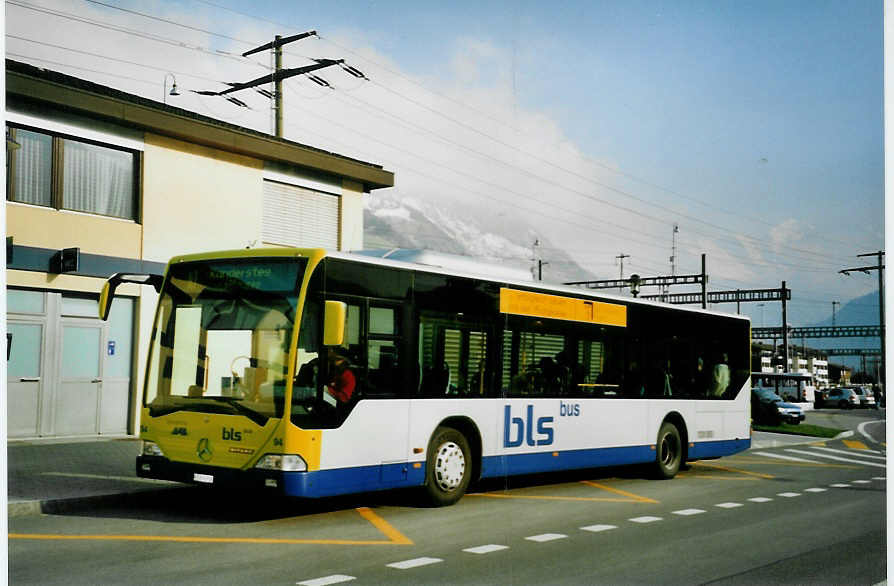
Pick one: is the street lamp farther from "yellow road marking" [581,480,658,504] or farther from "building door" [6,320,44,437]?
"yellow road marking" [581,480,658,504]

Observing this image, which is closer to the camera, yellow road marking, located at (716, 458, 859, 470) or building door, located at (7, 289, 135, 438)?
building door, located at (7, 289, 135, 438)

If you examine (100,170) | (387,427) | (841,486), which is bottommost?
(841,486)

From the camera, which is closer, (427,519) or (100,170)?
(427,519)

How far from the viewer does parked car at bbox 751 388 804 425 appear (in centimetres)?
3094

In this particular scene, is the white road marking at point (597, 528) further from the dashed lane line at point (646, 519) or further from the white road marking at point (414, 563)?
the white road marking at point (414, 563)

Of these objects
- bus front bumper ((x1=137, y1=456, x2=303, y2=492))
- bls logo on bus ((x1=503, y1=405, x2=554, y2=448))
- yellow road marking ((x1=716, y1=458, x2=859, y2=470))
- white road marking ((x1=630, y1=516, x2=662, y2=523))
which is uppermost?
bls logo on bus ((x1=503, y1=405, x2=554, y2=448))

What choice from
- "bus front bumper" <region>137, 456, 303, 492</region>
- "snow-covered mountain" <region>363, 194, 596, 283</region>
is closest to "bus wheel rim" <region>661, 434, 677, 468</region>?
"snow-covered mountain" <region>363, 194, 596, 283</region>

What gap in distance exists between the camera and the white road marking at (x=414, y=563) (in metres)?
7.00

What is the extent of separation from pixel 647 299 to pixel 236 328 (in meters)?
6.29

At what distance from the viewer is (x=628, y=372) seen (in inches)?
508

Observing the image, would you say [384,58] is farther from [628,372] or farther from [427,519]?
[628,372]

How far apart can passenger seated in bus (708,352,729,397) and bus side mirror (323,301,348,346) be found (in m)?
7.85

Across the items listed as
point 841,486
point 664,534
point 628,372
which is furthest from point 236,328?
point 841,486

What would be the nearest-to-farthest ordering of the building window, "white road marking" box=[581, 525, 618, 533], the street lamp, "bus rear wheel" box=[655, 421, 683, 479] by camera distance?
"white road marking" box=[581, 525, 618, 533] → the street lamp → the building window → "bus rear wheel" box=[655, 421, 683, 479]
